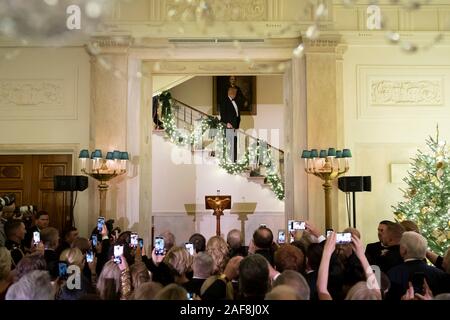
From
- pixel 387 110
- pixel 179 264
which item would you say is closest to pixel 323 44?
pixel 387 110

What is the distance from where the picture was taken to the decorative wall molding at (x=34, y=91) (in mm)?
9133

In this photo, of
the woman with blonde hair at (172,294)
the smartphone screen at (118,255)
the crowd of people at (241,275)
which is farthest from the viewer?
the smartphone screen at (118,255)

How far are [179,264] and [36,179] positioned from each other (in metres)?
6.40

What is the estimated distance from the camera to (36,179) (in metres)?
9.34

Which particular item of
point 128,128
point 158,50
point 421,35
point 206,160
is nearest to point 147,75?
point 158,50

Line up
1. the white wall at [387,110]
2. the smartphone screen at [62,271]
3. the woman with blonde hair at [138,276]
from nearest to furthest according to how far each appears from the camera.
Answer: the smartphone screen at [62,271] < the woman with blonde hair at [138,276] < the white wall at [387,110]

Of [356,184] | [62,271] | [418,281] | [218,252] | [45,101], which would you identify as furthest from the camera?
[45,101]

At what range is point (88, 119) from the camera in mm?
9062

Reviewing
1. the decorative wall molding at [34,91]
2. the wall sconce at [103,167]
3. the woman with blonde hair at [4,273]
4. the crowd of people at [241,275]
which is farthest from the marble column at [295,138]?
the woman with blonde hair at [4,273]

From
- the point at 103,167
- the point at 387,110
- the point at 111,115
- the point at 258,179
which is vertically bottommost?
the point at 258,179

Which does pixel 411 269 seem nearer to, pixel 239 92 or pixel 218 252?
pixel 218 252

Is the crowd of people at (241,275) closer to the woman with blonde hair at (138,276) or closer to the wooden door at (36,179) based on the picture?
the woman with blonde hair at (138,276)

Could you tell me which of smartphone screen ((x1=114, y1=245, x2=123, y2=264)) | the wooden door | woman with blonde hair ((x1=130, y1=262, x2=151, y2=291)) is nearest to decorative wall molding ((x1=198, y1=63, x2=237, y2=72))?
the wooden door

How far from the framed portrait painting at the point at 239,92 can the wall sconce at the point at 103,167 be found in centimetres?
591
